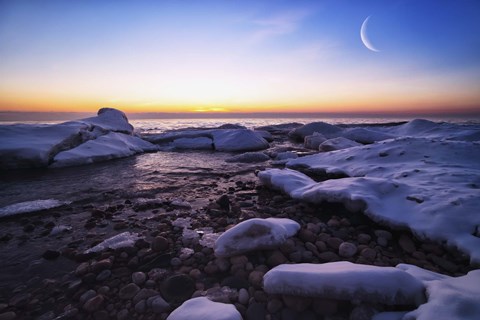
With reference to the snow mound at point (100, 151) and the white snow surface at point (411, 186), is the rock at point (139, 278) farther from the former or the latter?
the snow mound at point (100, 151)

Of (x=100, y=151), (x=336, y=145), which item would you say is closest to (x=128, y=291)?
(x=100, y=151)

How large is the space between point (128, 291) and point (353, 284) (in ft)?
5.06

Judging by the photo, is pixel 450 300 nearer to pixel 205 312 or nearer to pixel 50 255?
pixel 205 312

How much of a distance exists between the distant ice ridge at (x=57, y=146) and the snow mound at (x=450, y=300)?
785 centimetres

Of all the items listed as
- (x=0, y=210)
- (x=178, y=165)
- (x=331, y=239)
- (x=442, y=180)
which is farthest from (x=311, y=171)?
(x=0, y=210)

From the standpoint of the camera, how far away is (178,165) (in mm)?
6996

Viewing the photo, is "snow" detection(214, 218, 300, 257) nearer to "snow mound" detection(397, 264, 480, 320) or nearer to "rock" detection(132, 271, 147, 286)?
"rock" detection(132, 271, 147, 286)

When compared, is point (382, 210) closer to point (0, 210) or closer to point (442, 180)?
point (442, 180)

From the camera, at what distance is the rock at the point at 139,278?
1852mm

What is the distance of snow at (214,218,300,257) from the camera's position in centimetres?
204

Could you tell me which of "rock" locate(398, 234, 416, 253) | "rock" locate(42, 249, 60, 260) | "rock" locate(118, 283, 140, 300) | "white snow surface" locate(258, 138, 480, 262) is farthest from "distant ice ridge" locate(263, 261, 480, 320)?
"rock" locate(42, 249, 60, 260)

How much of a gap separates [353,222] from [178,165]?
17.5ft

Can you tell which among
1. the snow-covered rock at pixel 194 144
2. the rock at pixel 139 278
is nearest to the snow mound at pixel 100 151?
the snow-covered rock at pixel 194 144

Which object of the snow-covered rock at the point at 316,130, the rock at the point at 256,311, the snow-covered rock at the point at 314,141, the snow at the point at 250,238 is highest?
the snow-covered rock at the point at 316,130
